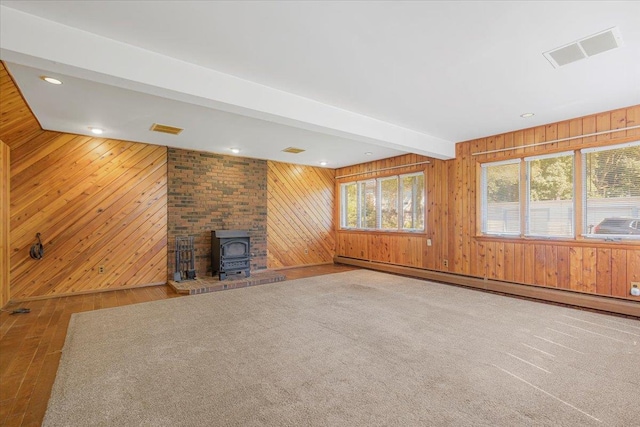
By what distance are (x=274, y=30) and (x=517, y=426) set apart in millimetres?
3184

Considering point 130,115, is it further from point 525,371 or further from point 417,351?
point 525,371

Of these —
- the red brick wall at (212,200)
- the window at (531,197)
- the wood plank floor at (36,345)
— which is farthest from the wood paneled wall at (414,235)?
the wood plank floor at (36,345)

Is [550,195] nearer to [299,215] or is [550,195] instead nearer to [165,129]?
[299,215]

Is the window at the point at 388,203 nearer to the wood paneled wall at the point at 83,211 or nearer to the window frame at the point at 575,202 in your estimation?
the window frame at the point at 575,202

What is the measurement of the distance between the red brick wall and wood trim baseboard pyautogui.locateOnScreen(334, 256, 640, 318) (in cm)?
340

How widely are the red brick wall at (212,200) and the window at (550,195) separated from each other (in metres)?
5.43

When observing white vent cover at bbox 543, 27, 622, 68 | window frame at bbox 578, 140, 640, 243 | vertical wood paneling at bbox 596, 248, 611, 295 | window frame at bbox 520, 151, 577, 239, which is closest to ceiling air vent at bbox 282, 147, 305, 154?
window frame at bbox 520, 151, 577, 239

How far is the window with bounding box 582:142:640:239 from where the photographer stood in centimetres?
400

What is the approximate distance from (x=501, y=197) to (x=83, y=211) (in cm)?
734

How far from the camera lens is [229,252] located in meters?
6.16

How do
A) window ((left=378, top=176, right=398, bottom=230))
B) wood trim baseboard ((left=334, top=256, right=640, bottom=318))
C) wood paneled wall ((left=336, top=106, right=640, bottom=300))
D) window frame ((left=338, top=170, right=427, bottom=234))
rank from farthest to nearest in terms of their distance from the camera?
window ((left=378, top=176, right=398, bottom=230)) → window frame ((left=338, top=170, right=427, bottom=234)) → wood paneled wall ((left=336, top=106, right=640, bottom=300)) → wood trim baseboard ((left=334, top=256, right=640, bottom=318))

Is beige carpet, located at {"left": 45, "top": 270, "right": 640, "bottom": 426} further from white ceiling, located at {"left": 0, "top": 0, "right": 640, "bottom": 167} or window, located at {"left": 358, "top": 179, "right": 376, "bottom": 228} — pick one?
window, located at {"left": 358, "top": 179, "right": 376, "bottom": 228}

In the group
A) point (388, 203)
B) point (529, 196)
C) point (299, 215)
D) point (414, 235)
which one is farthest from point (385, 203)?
point (529, 196)

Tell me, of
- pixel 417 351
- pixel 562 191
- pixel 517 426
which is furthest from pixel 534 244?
pixel 517 426
